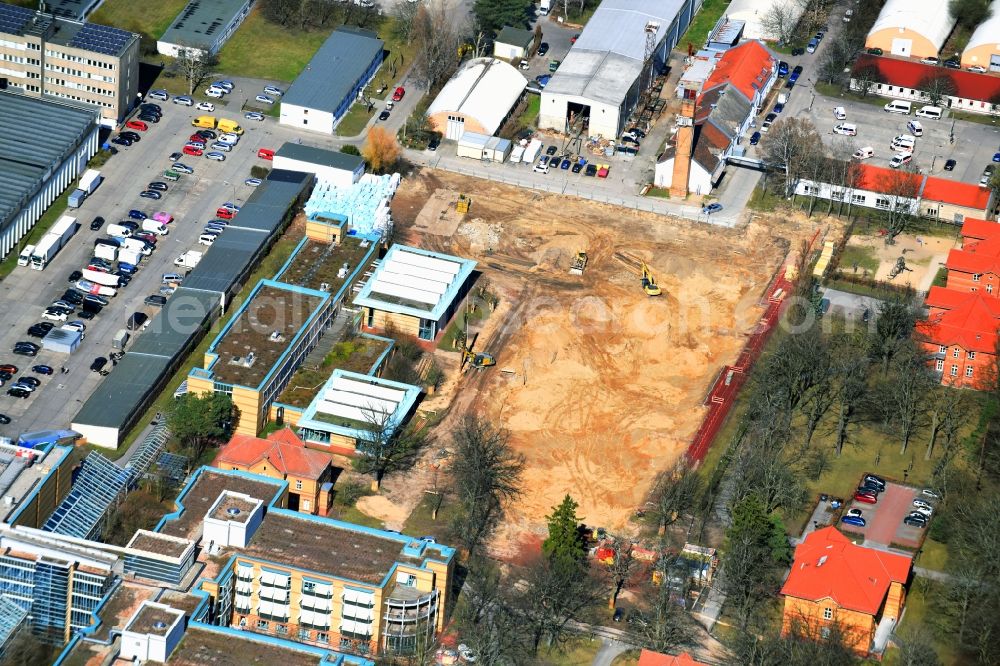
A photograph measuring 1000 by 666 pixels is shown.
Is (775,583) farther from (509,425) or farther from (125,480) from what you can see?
(125,480)

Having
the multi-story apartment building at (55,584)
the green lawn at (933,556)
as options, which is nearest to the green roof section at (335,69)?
the multi-story apartment building at (55,584)

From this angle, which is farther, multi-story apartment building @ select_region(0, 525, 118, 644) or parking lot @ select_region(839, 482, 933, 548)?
parking lot @ select_region(839, 482, 933, 548)

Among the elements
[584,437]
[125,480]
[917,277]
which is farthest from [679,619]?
[917,277]

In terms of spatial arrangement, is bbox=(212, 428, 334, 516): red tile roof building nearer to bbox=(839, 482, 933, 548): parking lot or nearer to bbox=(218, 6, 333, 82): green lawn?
bbox=(839, 482, 933, 548): parking lot

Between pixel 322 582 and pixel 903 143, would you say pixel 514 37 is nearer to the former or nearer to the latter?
pixel 903 143

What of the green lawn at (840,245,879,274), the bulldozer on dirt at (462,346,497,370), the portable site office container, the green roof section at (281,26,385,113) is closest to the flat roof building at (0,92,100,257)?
the green roof section at (281,26,385,113)

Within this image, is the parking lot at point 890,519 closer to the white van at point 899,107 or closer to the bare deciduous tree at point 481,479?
the bare deciduous tree at point 481,479

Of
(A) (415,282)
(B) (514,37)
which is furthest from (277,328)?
(B) (514,37)
